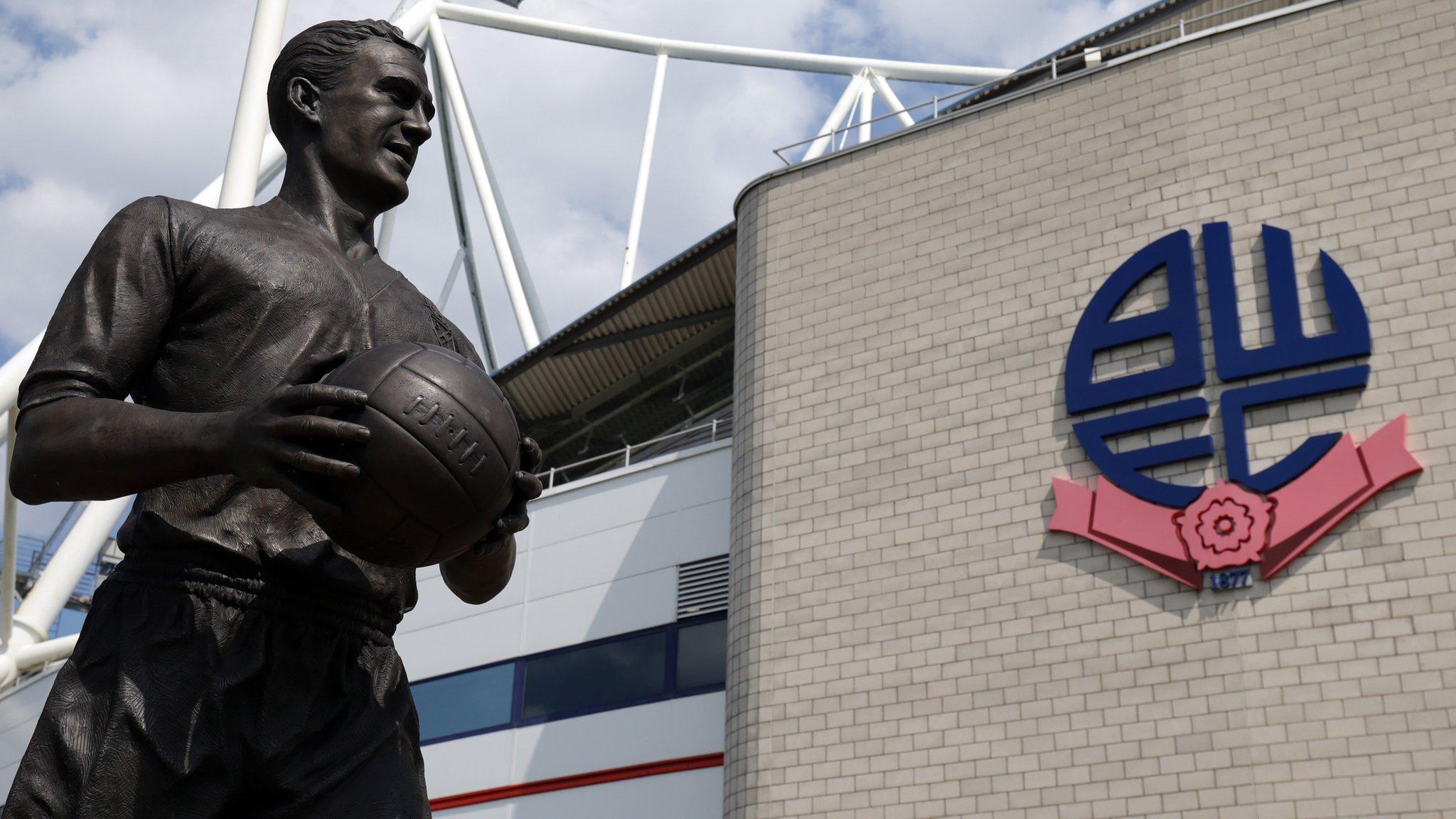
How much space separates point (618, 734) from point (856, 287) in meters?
6.21

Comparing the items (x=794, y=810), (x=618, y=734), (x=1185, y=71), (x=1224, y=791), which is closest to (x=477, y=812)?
(x=618, y=734)

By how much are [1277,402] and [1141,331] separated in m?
1.57

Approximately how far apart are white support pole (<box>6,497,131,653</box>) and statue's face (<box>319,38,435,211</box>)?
2281 cm

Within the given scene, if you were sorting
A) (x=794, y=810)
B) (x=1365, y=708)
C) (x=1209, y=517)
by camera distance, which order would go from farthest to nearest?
1. (x=794, y=810)
2. (x=1209, y=517)
3. (x=1365, y=708)

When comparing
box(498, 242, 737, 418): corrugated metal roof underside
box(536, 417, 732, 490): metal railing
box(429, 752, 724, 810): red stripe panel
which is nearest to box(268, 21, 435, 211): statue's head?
box(429, 752, 724, 810): red stripe panel

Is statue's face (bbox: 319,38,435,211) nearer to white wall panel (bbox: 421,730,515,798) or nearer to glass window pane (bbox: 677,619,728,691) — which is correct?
glass window pane (bbox: 677,619,728,691)

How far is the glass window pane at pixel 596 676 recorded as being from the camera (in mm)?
18922

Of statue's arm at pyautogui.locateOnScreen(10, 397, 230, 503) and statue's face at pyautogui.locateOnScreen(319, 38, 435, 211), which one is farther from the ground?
statue's face at pyautogui.locateOnScreen(319, 38, 435, 211)

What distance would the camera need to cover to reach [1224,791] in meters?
12.9

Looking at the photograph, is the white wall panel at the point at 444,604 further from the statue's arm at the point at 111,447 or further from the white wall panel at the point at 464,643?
the statue's arm at the point at 111,447

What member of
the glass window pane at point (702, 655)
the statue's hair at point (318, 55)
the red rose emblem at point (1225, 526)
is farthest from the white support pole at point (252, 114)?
the statue's hair at point (318, 55)

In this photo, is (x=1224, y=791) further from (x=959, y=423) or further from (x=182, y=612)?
(x=182, y=612)

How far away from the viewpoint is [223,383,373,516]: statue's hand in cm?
228

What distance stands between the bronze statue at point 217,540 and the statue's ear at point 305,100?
23 cm
